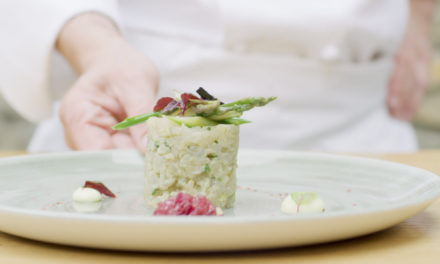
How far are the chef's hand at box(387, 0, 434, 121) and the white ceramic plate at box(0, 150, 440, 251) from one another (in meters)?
1.22

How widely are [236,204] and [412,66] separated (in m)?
1.74

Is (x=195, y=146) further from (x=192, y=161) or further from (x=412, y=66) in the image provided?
(x=412, y=66)

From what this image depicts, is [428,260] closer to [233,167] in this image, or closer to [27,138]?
[233,167]

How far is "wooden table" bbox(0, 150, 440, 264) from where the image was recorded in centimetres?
66

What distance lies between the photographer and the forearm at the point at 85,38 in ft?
5.41

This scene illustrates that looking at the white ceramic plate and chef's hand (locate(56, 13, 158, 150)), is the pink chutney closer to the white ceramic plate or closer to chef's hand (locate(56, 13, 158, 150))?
the white ceramic plate

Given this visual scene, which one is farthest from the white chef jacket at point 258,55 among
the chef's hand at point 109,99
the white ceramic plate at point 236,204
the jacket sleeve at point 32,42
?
the white ceramic plate at point 236,204

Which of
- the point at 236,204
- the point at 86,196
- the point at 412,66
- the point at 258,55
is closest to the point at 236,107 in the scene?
the point at 236,204

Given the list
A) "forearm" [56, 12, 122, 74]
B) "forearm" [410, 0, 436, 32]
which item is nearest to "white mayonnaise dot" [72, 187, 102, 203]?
"forearm" [56, 12, 122, 74]

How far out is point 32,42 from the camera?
1.77 m

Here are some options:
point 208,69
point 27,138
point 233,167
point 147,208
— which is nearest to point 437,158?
point 208,69

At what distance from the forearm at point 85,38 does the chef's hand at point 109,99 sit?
2.2 inches

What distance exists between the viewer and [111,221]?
0.62 metres

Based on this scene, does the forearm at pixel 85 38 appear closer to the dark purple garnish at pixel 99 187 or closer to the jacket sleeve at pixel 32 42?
the jacket sleeve at pixel 32 42
